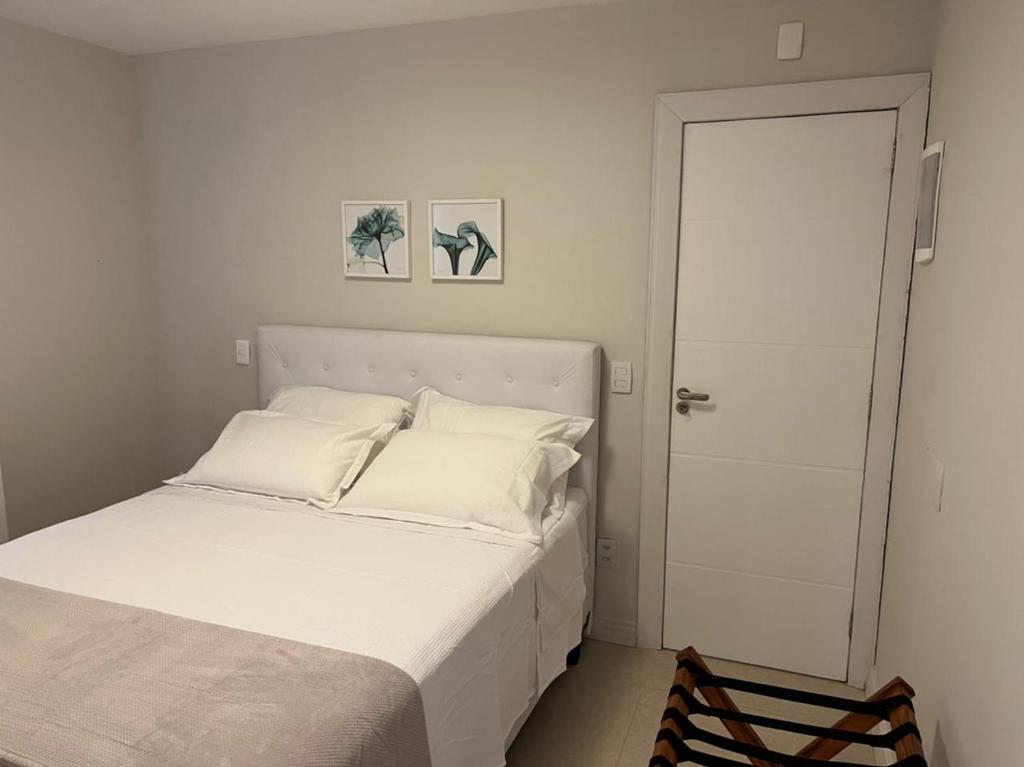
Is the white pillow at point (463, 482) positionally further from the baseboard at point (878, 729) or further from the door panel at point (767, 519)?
the baseboard at point (878, 729)

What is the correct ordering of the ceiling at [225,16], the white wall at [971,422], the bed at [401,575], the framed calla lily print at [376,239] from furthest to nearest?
the framed calla lily print at [376,239]
the ceiling at [225,16]
the bed at [401,575]
the white wall at [971,422]

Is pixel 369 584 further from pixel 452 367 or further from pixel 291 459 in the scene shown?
pixel 452 367

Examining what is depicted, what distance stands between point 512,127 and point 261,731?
220 cm

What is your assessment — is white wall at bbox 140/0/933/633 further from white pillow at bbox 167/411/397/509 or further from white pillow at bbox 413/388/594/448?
white pillow at bbox 167/411/397/509

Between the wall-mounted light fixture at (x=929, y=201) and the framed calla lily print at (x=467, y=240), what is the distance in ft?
4.68

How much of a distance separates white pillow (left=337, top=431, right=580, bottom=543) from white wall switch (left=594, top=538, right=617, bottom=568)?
0.47 meters

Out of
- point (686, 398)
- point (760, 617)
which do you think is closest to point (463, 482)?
point (686, 398)

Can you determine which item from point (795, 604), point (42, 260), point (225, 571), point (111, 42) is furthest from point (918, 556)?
point (111, 42)

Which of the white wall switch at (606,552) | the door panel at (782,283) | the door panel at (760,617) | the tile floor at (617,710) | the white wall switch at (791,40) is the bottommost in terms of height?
the tile floor at (617,710)

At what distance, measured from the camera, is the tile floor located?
2.27 metres

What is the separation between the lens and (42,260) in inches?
118

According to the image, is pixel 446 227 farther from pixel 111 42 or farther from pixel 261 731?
pixel 261 731

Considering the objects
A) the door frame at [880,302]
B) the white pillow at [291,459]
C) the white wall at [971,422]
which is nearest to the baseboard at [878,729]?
the door frame at [880,302]

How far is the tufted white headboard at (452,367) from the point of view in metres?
2.73
